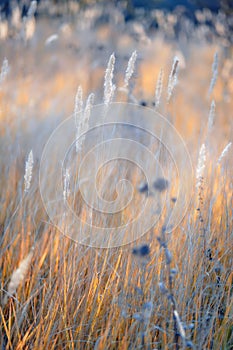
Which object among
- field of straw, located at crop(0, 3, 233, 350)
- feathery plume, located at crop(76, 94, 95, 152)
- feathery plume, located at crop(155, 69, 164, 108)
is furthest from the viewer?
feathery plume, located at crop(155, 69, 164, 108)

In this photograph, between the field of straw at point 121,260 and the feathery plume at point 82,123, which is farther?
the feathery plume at point 82,123

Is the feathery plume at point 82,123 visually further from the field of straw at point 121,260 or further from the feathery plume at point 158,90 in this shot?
the feathery plume at point 158,90

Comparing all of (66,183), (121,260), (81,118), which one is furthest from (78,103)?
(121,260)

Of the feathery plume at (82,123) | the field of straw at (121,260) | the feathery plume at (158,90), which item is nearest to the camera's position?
the field of straw at (121,260)

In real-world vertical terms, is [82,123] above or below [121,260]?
above

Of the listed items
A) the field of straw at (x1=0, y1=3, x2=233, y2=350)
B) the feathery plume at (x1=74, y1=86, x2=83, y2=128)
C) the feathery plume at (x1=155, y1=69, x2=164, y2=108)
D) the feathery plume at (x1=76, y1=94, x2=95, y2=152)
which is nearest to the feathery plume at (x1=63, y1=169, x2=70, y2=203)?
the field of straw at (x1=0, y1=3, x2=233, y2=350)

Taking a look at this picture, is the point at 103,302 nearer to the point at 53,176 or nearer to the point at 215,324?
the point at 215,324

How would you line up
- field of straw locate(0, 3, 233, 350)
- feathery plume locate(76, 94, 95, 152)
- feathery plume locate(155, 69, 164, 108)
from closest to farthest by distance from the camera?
field of straw locate(0, 3, 233, 350) < feathery plume locate(76, 94, 95, 152) < feathery plume locate(155, 69, 164, 108)

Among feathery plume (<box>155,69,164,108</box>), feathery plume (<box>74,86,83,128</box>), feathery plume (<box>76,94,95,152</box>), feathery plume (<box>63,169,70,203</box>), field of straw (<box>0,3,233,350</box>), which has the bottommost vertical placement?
field of straw (<box>0,3,233,350</box>)

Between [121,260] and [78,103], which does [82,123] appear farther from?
[121,260]

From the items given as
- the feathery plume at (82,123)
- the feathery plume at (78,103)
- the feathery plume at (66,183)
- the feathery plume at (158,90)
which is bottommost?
the feathery plume at (66,183)

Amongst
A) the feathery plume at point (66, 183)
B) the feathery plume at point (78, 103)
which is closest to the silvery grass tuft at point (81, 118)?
the feathery plume at point (78, 103)

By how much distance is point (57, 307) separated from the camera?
4.68 ft

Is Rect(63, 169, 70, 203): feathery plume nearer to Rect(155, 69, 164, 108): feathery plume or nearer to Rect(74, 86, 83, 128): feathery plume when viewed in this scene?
Rect(74, 86, 83, 128): feathery plume
